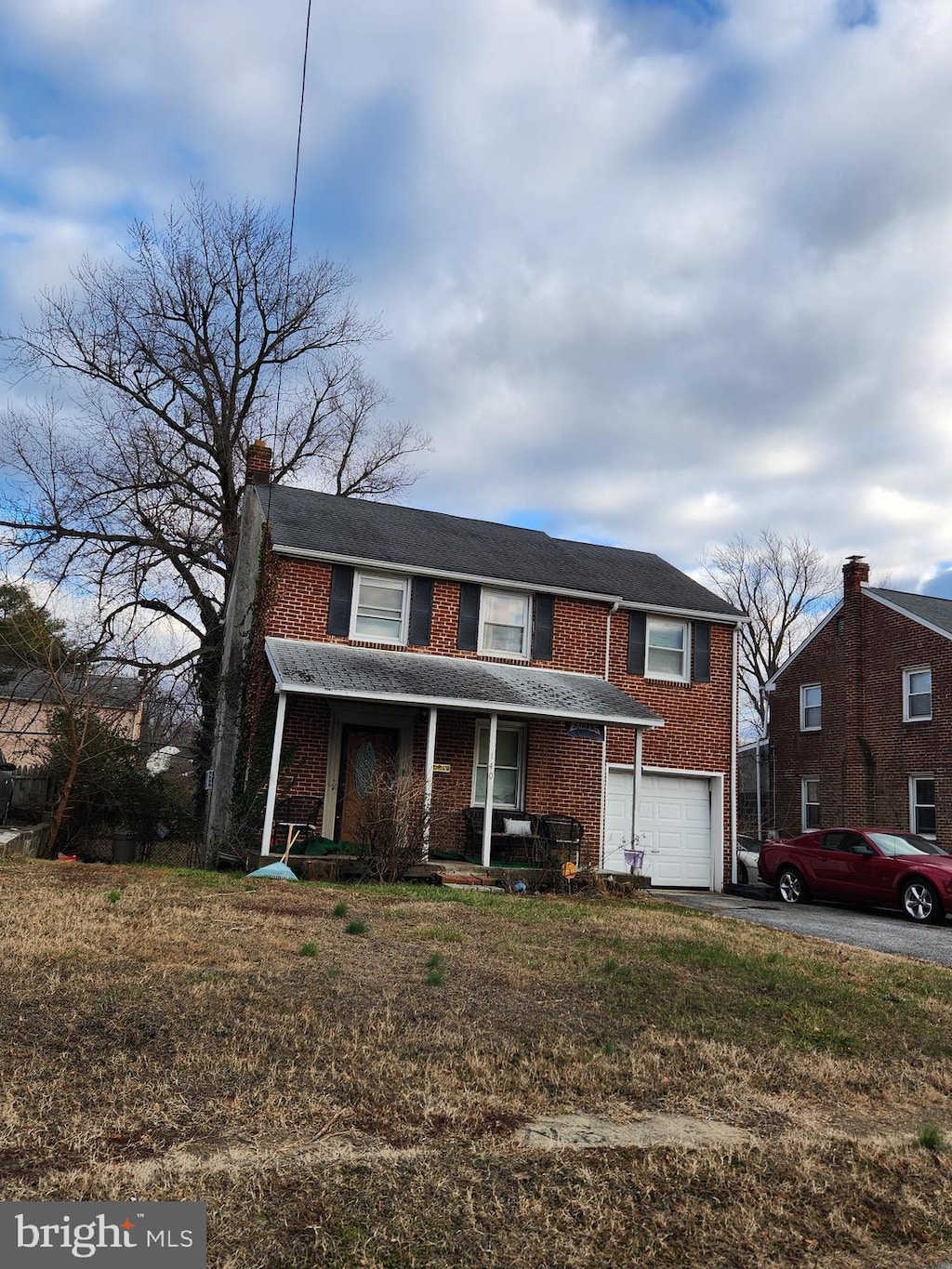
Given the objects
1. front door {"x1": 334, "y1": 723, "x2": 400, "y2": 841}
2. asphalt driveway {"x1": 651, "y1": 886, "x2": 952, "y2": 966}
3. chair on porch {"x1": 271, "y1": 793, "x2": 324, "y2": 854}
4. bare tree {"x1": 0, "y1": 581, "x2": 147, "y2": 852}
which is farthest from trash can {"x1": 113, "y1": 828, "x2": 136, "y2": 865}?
asphalt driveway {"x1": 651, "y1": 886, "x2": 952, "y2": 966}

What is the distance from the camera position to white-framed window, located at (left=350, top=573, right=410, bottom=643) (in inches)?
659

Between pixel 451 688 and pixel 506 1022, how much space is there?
30.3ft

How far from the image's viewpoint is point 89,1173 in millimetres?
3408

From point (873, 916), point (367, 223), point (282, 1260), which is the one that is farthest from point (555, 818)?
point (282, 1260)

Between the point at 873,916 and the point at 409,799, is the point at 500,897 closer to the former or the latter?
the point at 409,799

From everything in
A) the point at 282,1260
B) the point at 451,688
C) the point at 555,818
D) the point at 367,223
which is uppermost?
the point at 367,223

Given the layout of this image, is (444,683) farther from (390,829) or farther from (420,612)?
(390,829)

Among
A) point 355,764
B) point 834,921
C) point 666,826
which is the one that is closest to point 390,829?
point 355,764

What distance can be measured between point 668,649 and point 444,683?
5.77m

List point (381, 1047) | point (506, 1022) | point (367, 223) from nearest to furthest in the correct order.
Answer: point (381, 1047)
point (506, 1022)
point (367, 223)

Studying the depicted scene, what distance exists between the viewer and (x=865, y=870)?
52.0 ft

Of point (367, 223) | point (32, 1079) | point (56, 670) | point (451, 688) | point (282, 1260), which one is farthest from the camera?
point (56, 670)

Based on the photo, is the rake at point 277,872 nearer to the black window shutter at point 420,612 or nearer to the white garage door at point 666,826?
the black window shutter at point 420,612

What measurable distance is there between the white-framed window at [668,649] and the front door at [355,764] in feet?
18.1
